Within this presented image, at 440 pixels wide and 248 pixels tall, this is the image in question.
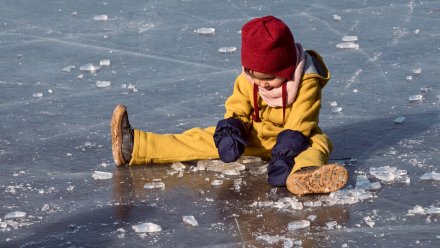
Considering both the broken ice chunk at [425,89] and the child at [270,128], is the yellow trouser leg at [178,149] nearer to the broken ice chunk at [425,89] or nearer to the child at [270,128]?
the child at [270,128]

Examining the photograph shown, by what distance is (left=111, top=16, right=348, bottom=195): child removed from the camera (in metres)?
5.12

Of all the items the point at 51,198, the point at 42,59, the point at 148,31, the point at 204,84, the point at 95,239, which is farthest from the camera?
the point at 148,31

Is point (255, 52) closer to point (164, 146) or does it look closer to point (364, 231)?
point (164, 146)

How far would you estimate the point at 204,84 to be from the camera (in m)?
6.85

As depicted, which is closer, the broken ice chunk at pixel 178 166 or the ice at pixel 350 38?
the broken ice chunk at pixel 178 166

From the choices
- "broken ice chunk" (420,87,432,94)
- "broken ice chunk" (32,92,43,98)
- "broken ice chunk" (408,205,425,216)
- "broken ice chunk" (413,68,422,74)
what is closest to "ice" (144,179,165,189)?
"broken ice chunk" (408,205,425,216)

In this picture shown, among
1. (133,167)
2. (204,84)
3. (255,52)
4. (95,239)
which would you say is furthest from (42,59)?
(95,239)

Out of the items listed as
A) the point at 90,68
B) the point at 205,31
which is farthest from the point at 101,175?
the point at 205,31

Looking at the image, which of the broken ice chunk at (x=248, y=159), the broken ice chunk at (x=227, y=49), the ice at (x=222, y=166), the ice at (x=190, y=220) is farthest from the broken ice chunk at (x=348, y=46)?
the ice at (x=190, y=220)

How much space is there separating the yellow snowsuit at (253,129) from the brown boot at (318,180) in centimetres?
31

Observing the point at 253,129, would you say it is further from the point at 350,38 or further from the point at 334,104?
the point at 350,38

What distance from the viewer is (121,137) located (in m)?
5.47

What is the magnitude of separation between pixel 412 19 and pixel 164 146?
3.49m

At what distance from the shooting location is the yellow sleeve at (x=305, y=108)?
208 inches
